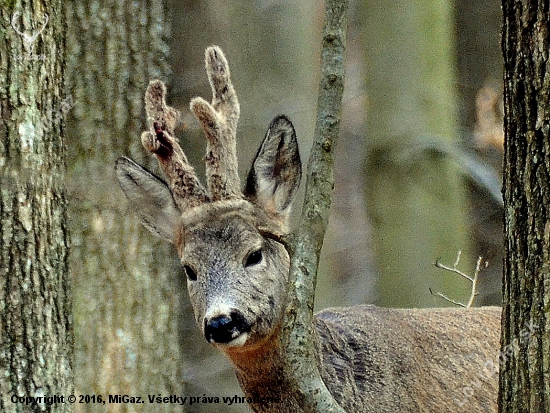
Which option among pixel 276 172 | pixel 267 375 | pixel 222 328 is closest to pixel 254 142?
pixel 276 172

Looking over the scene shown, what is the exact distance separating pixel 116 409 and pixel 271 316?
8.62ft

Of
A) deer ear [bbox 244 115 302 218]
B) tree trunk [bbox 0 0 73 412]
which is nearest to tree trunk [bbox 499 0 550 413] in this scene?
deer ear [bbox 244 115 302 218]

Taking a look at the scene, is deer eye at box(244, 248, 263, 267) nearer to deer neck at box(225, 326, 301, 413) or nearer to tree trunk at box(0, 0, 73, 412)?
deer neck at box(225, 326, 301, 413)

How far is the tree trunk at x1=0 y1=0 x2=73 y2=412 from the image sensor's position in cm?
481

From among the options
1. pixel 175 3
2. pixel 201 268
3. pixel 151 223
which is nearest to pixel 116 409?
pixel 151 223

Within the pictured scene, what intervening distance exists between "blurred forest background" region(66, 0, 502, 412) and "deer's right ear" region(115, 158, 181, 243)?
127 cm

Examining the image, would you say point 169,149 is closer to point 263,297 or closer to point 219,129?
point 219,129

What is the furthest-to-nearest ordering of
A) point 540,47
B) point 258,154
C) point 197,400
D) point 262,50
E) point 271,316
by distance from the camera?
1. point 262,50
2. point 197,400
3. point 258,154
4. point 271,316
5. point 540,47

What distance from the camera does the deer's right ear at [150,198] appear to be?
5484 millimetres

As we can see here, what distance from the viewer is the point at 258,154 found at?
207 inches

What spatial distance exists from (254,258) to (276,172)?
563mm

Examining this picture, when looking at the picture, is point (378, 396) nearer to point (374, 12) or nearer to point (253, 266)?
point (253, 266)

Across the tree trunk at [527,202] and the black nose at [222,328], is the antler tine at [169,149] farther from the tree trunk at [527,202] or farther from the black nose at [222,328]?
the tree trunk at [527,202]

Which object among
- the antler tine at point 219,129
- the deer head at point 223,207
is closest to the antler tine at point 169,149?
the deer head at point 223,207
